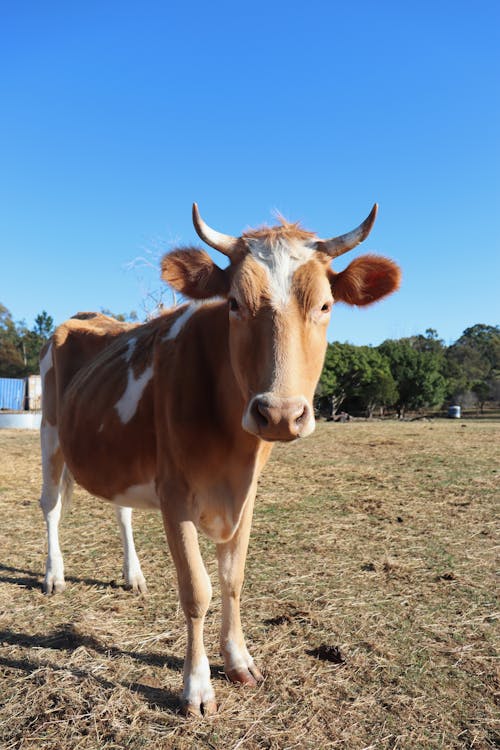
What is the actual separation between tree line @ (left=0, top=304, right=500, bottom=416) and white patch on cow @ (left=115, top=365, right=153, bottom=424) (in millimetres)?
35112

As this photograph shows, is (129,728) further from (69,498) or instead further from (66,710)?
(69,498)

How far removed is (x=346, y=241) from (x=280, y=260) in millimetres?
430

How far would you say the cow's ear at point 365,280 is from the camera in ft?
10.1

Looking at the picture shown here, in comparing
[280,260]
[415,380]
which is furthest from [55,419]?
[415,380]

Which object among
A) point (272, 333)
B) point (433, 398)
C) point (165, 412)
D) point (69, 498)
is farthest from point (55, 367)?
point (433, 398)

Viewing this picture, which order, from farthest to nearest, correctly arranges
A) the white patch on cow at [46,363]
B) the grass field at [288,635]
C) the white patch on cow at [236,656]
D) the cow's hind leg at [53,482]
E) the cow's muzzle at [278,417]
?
1. the white patch on cow at [46,363]
2. the cow's hind leg at [53,482]
3. the white patch on cow at [236,656]
4. the grass field at [288,635]
5. the cow's muzzle at [278,417]

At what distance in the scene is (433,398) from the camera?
47.6 m

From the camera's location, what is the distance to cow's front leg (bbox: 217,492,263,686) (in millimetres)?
3164

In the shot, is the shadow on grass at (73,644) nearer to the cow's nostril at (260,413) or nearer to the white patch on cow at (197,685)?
the white patch on cow at (197,685)

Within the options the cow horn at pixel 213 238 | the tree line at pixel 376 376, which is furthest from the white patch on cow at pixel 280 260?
the tree line at pixel 376 376

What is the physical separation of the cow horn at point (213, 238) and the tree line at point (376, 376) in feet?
117

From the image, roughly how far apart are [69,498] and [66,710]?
2425 millimetres

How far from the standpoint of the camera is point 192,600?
115 inches

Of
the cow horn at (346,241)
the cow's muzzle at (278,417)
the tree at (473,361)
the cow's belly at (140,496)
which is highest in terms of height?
the tree at (473,361)
